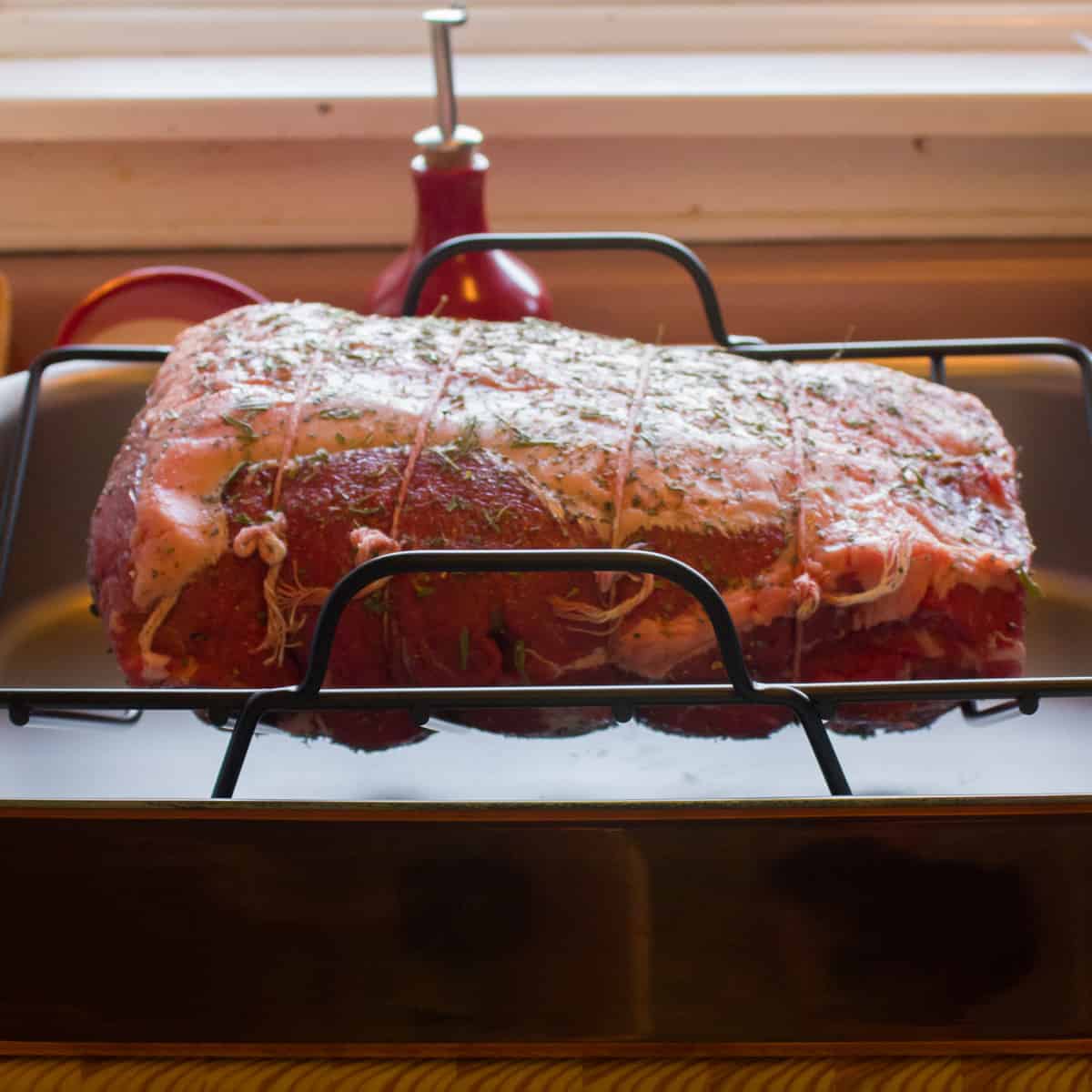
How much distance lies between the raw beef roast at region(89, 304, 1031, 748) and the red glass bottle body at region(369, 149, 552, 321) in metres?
0.33

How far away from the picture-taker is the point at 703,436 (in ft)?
2.50

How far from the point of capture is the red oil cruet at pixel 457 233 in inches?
43.0

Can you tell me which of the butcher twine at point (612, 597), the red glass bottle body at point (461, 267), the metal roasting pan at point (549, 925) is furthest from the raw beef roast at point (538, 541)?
the red glass bottle body at point (461, 267)

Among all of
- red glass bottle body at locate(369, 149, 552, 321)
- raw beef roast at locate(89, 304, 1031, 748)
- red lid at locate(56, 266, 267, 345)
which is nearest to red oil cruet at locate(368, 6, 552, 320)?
red glass bottle body at locate(369, 149, 552, 321)

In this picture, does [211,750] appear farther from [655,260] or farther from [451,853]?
[655,260]

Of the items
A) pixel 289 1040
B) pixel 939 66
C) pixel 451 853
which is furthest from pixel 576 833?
pixel 939 66

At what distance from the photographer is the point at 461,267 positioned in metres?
1.10

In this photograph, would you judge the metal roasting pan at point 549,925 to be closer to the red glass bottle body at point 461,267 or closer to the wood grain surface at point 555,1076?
the wood grain surface at point 555,1076

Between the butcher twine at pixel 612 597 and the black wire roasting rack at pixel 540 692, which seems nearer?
the black wire roasting rack at pixel 540 692

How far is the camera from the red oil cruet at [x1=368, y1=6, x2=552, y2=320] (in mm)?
1093

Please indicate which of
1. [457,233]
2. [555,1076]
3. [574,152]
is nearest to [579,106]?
[574,152]

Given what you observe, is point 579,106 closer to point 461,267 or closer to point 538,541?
point 461,267

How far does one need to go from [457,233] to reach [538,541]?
20.3 inches

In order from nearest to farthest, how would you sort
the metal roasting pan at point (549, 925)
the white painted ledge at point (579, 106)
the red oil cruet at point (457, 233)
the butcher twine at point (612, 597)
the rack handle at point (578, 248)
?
the metal roasting pan at point (549, 925) → the butcher twine at point (612, 597) → the rack handle at point (578, 248) → the red oil cruet at point (457, 233) → the white painted ledge at point (579, 106)
